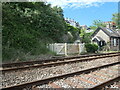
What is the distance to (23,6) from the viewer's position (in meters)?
15.2

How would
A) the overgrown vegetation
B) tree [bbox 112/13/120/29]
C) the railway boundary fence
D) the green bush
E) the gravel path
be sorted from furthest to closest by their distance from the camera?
tree [bbox 112/13/120/29] → the green bush → the railway boundary fence → the overgrown vegetation → the gravel path

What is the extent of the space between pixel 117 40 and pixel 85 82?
31563mm

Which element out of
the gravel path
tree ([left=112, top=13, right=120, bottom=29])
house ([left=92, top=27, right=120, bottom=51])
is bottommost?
the gravel path

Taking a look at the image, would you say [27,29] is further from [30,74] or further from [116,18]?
[116,18]

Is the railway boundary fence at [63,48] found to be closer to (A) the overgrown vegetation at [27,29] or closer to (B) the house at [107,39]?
(A) the overgrown vegetation at [27,29]

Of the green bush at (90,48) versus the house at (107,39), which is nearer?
the green bush at (90,48)

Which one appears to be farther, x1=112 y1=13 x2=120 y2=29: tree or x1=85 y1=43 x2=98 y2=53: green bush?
x1=112 y1=13 x2=120 y2=29: tree

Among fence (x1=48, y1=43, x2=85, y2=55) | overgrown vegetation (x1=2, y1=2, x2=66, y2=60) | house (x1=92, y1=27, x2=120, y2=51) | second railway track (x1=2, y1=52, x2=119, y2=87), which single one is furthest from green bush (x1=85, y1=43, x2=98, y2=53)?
second railway track (x1=2, y1=52, x2=119, y2=87)

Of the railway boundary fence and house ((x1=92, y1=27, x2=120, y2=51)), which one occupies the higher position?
house ((x1=92, y1=27, x2=120, y2=51))

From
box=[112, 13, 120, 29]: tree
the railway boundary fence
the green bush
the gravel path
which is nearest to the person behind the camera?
the gravel path

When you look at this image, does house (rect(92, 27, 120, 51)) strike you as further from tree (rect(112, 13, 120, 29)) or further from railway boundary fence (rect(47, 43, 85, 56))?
tree (rect(112, 13, 120, 29))

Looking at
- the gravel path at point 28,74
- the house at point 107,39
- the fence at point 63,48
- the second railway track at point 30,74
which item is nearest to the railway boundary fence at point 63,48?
the fence at point 63,48

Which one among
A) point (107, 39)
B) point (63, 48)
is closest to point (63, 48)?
point (63, 48)

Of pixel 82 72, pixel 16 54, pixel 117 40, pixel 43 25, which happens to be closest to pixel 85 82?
pixel 82 72
